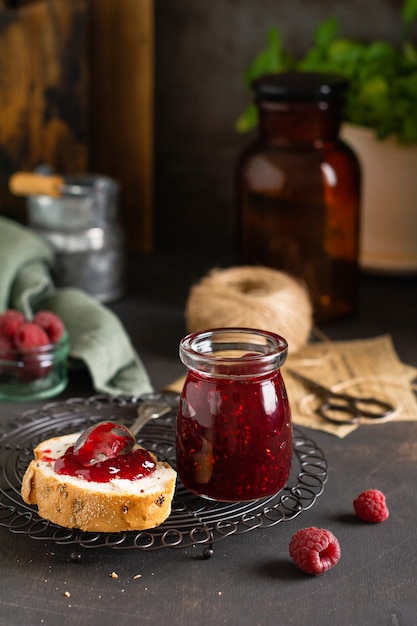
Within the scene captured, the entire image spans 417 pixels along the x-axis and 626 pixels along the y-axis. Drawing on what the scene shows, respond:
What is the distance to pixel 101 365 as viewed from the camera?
1.44 meters

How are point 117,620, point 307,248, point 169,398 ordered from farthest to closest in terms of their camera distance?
1. point 307,248
2. point 169,398
3. point 117,620

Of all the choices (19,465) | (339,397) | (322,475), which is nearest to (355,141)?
(339,397)

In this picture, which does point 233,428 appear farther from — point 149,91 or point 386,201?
Answer: point 149,91

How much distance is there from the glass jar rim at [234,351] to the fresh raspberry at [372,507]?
0.18 metres

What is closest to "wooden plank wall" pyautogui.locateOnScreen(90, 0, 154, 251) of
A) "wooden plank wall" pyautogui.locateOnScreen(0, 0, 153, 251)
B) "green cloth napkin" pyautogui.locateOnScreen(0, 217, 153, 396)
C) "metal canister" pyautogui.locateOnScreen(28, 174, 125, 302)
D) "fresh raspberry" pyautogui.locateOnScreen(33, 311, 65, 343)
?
"wooden plank wall" pyautogui.locateOnScreen(0, 0, 153, 251)

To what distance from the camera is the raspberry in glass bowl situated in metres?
1.39

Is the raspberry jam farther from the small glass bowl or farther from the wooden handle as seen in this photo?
the wooden handle

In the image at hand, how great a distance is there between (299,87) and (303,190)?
0.58 ft

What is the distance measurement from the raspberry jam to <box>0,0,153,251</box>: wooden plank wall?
3.66ft

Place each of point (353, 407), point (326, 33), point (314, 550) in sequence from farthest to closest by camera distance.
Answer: point (326, 33), point (353, 407), point (314, 550)


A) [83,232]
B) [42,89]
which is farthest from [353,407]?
[42,89]

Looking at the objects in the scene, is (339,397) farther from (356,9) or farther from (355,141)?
(356,9)

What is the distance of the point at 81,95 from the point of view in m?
2.12

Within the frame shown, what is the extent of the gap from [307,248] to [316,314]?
126 mm
